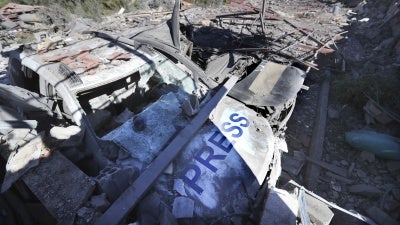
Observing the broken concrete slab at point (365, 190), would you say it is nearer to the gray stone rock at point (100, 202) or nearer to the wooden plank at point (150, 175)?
the wooden plank at point (150, 175)

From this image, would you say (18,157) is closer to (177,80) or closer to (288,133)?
(177,80)

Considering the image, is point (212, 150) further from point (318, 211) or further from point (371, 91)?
point (371, 91)

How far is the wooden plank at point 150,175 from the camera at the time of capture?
182cm

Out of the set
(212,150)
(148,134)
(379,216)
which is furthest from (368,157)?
(148,134)

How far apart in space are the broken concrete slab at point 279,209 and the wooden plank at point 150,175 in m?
0.88

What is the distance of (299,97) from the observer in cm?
549

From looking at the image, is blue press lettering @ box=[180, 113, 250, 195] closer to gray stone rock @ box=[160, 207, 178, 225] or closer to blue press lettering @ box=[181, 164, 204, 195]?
blue press lettering @ box=[181, 164, 204, 195]

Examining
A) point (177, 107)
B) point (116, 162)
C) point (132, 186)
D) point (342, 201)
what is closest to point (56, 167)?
point (116, 162)

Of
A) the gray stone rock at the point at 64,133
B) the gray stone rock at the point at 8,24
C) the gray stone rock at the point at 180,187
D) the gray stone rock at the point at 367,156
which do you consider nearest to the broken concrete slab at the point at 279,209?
the gray stone rock at the point at 180,187

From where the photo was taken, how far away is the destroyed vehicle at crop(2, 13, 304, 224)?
1.97 m

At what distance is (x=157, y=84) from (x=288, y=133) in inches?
104

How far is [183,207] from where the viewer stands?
2029mm

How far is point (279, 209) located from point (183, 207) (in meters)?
0.79

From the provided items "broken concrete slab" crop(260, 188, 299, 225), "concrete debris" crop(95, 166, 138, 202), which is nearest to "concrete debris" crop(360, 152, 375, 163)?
"broken concrete slab" crop(260, 188, 299, 225)
